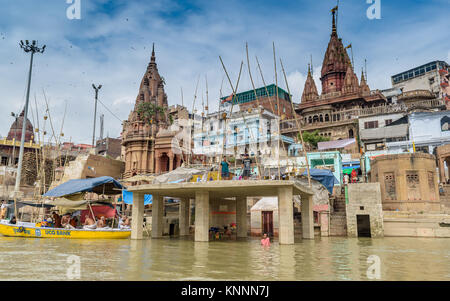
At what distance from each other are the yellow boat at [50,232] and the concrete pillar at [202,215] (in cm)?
560

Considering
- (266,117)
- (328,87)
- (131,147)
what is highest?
(328,87)

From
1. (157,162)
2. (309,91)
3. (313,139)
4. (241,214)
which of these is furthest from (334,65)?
(241,214)

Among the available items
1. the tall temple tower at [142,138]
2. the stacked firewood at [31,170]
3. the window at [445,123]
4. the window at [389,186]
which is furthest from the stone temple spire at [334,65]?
the stacked firewood at [31,170]

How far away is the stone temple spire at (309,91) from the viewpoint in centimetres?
5704

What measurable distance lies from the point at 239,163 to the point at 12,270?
116 ft

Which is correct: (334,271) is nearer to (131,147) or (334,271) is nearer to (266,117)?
(131,147)

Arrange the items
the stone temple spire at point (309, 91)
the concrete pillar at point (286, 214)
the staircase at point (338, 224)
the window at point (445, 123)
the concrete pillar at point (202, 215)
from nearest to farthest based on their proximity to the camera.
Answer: the concrete pillar at point (286, 214) < the concrete pillar at point (202, 215) < the staircase at point (338, 224) < the window at point (445, 123) < the stone temple spire at point (309, 91)

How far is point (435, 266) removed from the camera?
413 inches

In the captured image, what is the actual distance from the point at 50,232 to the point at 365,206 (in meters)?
18.4

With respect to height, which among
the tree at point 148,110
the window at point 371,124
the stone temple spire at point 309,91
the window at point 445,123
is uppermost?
the stone temple spire at point 309,91

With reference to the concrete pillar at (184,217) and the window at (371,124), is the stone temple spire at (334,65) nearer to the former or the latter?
the window at (371,124)

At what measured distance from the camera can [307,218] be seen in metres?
20.4

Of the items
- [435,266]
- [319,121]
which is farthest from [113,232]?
[319,121]
